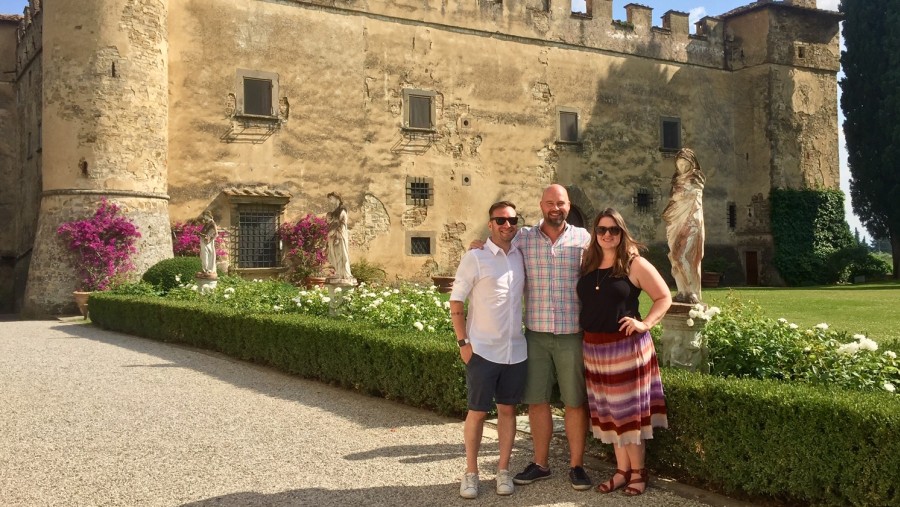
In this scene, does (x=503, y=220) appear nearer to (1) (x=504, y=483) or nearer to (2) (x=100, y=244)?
(1) (x=504, y=483)

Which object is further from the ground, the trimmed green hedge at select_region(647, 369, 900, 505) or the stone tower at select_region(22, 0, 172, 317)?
the stone tower at select_region(22, 0, 172, 317)

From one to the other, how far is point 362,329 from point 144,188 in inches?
471

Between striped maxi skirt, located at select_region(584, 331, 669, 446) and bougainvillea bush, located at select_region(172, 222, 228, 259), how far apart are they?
51.3 ft

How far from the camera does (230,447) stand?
6.02 m

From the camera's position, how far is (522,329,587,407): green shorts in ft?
16.0

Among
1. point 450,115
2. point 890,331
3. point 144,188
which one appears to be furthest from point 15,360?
point 450,115

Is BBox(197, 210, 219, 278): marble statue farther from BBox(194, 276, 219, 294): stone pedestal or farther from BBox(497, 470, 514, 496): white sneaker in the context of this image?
BBox(497, 470, 514, 496): white sneaker

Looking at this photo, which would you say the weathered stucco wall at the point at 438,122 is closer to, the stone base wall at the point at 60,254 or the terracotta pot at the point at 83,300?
the stone base wall at the point at 60,254

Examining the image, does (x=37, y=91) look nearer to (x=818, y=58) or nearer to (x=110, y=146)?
(x=110, y=146)

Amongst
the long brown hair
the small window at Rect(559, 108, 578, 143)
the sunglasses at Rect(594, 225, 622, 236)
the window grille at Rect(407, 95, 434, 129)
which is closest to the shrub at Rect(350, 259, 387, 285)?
the window grille at Rect(407, 95, 434, 129)

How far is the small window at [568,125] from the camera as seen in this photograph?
2489 cm

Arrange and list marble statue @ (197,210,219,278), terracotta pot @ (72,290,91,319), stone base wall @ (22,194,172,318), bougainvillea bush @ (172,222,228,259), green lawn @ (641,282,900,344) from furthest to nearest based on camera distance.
Result: 1. bougainvillea bush @ (172,222,228,259)
2. stone base wall @ (22,194,172,318)
3. terracotta pot @ (72,290,91,319)
4. marble statue @ (197,210,219,278)
5. green lawn @ (641,282,900,344)

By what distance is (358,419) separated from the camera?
7.00 metres

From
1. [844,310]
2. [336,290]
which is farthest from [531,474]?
[844,310]
